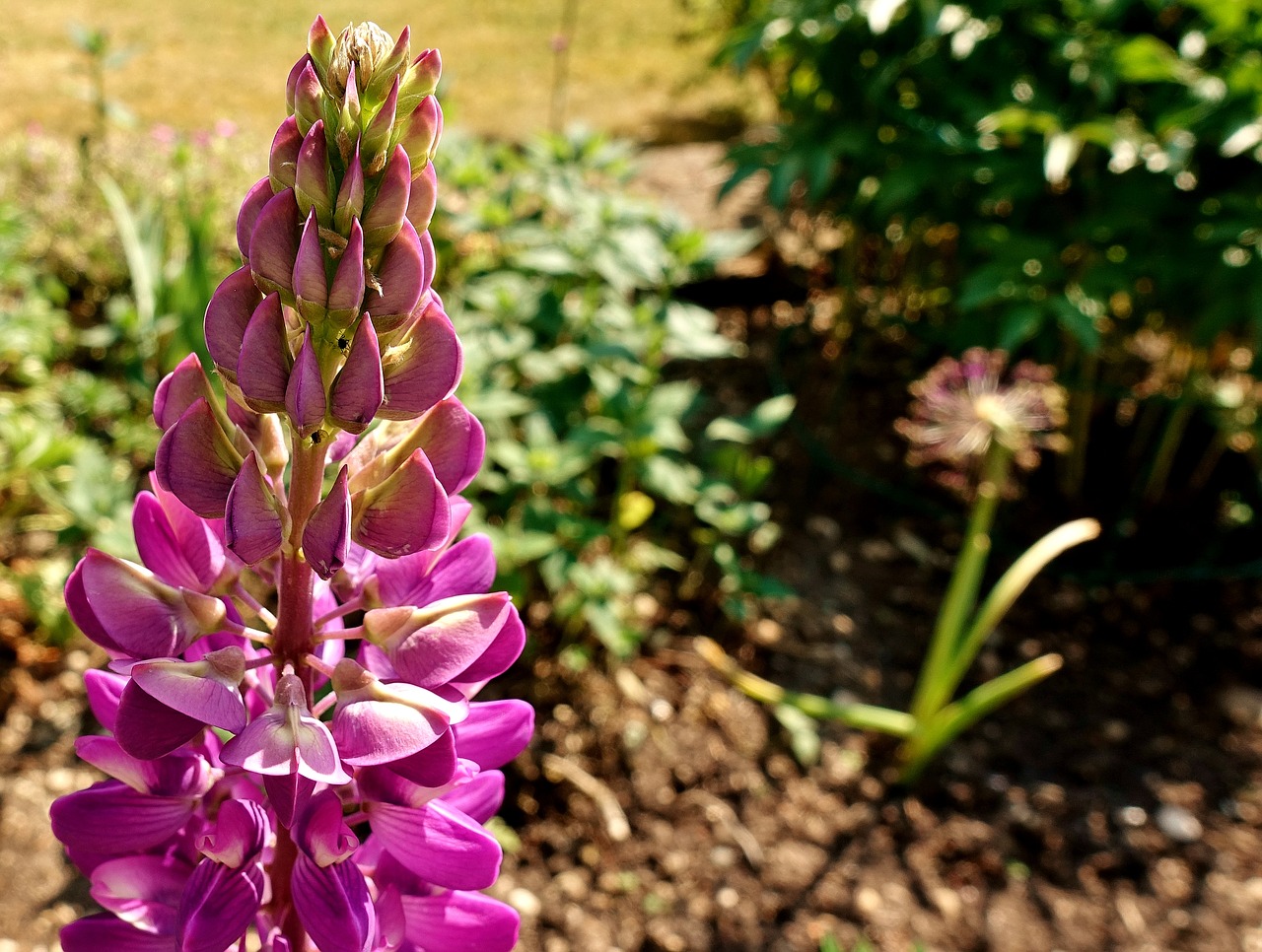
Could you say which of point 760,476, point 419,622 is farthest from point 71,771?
point 419,622

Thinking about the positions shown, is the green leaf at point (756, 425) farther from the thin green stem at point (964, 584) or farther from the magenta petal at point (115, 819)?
the magenta petal at point (115, 819)

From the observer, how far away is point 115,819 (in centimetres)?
60

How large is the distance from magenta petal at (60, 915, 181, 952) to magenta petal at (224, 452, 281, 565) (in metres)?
0.26

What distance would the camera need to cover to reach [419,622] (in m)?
0.60

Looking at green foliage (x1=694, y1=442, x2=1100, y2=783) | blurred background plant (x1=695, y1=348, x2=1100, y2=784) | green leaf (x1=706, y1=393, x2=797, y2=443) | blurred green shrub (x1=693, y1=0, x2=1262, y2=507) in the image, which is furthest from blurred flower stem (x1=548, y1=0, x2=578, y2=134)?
green foliage (x1=694, y1=442, x2=1100, y2=783)

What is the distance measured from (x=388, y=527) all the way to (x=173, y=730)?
155mm

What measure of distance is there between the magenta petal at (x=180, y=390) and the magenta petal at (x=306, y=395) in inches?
3.3

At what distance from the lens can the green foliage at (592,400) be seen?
1.98 metres

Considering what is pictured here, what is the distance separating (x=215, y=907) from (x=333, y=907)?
0.22ft

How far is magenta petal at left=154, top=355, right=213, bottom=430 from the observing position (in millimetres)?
587

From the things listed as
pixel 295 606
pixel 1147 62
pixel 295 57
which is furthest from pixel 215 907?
pixel 295 57

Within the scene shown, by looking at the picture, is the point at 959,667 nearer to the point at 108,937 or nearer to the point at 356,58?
the point at 108,937

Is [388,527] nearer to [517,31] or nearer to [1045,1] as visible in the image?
[1045,1]

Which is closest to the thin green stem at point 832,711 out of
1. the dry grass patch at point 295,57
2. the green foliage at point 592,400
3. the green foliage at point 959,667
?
the green foliage at point 959,667
